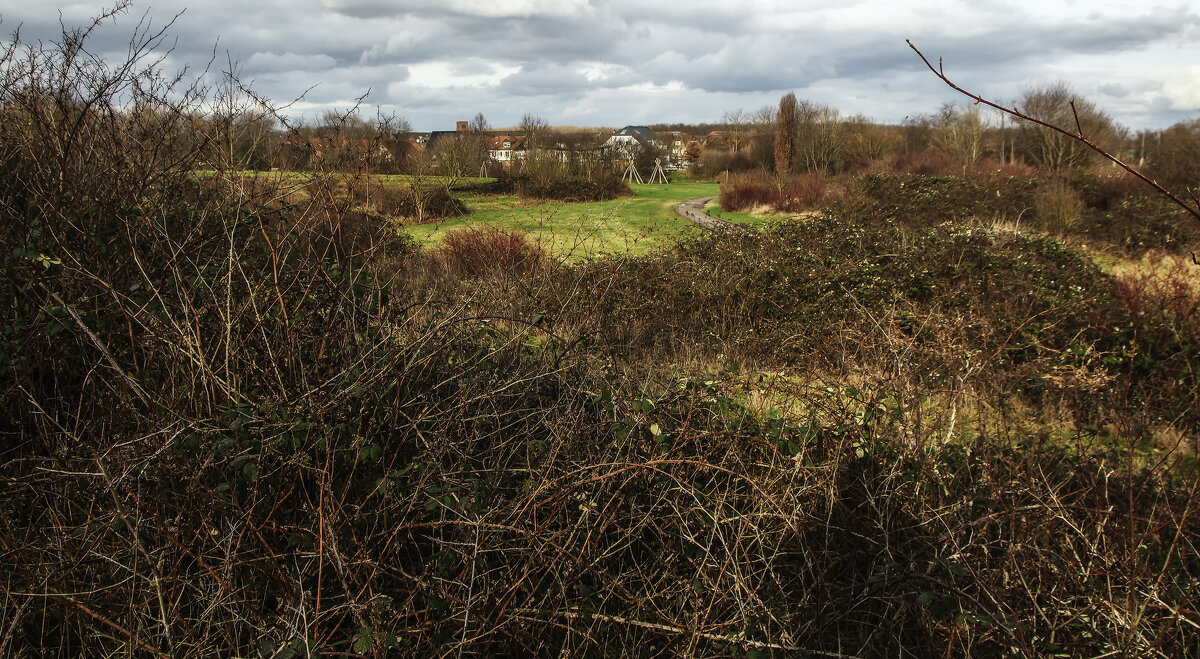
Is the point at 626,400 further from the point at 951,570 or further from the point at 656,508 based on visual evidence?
the point at 951,570

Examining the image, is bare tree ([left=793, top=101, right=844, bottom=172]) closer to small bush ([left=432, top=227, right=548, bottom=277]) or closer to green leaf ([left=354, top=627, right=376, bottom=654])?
small bush ([left=432, top=227, right=548, bottom=277])

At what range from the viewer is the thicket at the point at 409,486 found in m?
2.65

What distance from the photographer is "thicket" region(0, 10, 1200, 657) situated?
2648 mm

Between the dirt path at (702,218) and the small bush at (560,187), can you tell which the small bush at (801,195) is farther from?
the small bush at (560,187)

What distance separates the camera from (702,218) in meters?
21.8

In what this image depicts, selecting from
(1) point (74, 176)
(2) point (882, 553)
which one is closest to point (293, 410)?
(1) point (74, 176)

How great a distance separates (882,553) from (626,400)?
1.53 meters

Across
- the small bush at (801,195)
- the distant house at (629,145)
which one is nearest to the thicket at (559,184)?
the small bush at (801,195)

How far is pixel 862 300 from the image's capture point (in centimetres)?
771

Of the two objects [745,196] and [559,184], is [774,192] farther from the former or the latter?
[559,184]

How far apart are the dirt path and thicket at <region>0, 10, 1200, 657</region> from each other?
6.87 metres

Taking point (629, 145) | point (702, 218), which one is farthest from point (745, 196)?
point (629, 145)

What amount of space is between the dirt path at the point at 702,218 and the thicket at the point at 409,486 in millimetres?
6867

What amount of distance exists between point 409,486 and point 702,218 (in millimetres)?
19825
